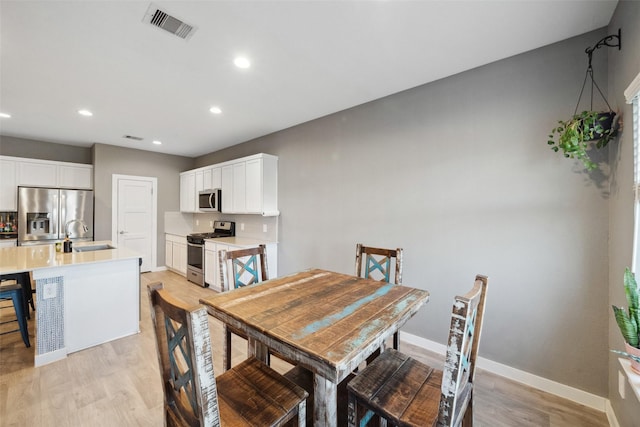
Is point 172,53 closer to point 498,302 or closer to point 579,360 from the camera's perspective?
point 498,302

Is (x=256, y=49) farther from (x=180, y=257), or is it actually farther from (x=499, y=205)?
(x=180, y=257)

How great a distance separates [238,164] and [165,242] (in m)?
2.84

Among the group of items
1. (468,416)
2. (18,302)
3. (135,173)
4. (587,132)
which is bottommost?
(468,416)

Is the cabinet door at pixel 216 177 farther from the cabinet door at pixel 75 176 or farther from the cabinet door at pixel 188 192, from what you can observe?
the cabinet door at pixel 75 176

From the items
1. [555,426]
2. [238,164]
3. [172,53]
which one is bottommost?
[555,426]

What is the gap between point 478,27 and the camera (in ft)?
5.91

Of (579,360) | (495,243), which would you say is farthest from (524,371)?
(495,243)

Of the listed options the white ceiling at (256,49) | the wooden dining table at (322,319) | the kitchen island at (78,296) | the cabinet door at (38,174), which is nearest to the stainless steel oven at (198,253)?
the kitchen island at (78,296)

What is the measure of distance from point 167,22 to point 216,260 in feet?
10.8

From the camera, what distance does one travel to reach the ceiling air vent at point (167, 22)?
1.68 m

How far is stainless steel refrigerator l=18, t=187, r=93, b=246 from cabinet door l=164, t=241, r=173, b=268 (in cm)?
135

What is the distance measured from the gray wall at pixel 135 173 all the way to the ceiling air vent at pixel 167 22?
4315 millimetres

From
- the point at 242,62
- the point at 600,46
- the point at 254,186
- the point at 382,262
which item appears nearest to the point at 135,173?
the point at 254,186

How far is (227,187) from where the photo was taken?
4621 mm
